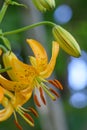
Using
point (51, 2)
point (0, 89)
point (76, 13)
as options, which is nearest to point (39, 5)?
point (51, 2)

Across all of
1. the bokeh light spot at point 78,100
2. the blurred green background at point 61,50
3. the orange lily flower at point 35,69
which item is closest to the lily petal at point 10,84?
the orange lily flower at point 35,69

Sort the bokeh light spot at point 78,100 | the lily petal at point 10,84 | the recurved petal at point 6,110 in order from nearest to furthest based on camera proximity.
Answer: the lily petal at point 10,84, the recurved petal at point 6,110, the bokeh light spot at point 78,100

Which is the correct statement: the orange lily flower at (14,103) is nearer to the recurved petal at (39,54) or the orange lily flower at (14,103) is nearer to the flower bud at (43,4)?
the recurved petal at (39,54)

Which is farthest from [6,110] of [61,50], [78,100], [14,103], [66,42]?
[78,100]

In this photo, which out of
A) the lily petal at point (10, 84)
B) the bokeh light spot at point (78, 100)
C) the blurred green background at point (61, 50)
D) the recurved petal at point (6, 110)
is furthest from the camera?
the bokeh light spot at point (78, 100)

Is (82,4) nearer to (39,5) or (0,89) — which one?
(39,5)

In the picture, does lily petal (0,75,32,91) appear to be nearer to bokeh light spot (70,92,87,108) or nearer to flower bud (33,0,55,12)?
flower bud (33,0,55,12)

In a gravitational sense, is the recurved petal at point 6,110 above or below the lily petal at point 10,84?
below

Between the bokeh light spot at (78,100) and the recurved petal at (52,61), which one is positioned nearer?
the recurved petal at (52,61)
